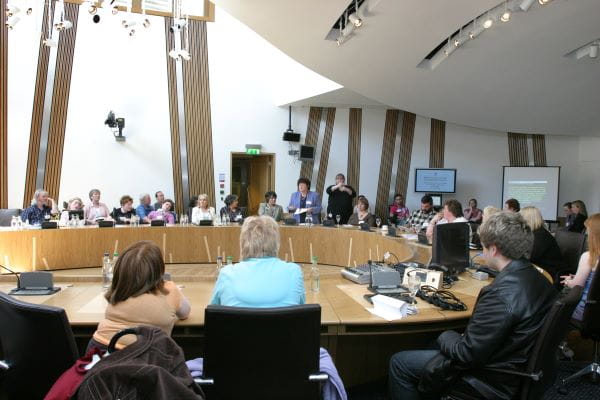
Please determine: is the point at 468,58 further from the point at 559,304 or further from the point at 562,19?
the point at 559,304

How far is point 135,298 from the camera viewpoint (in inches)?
71.4

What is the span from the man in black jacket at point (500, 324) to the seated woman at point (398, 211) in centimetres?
709

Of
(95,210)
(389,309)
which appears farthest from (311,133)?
(389,309)

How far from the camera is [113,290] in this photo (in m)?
1.84

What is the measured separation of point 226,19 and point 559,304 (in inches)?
347

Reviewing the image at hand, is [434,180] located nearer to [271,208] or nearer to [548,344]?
[271,208]

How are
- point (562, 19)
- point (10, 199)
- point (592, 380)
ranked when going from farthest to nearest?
point (10, 199)
point (562, 19)
point (592, 380)

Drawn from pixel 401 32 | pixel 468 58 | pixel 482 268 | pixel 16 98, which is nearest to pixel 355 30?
pixel 401 32

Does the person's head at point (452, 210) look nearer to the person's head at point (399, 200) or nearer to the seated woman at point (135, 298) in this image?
the seated woman at point (135, 298)

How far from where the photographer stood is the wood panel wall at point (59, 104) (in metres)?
8.22

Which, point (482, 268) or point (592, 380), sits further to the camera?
point (482, 268)

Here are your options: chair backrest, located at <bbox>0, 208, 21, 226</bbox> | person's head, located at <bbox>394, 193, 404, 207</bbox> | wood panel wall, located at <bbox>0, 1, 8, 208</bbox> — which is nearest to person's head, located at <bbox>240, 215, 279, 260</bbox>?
chair backrest, located at <bbox>0, 208, 21, 226</bbox>

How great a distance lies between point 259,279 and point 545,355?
1295 millimetres

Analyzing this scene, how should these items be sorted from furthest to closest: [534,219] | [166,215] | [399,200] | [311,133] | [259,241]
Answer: [311,133] → [399,200] → [166,215] → [534,219] → [259,241]
